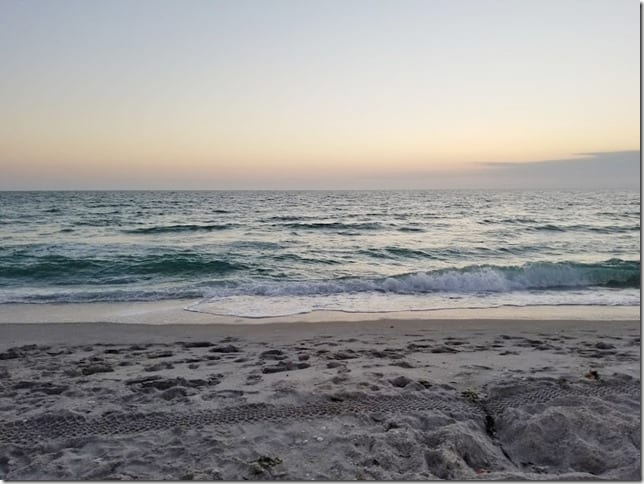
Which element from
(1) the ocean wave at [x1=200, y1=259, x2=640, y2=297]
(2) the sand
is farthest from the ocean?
(2) the sand

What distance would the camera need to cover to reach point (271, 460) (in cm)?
329

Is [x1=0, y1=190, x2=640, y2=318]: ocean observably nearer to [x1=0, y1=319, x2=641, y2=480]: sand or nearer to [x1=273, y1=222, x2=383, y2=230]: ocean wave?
[x1=273, y1=222, x2=383, y2=230]: ocean wave

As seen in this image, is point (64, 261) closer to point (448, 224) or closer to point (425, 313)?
point (425, 313)

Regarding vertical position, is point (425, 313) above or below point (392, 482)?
below

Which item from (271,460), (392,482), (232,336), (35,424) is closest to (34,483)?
(35,424)

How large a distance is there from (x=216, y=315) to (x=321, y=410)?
5473mm

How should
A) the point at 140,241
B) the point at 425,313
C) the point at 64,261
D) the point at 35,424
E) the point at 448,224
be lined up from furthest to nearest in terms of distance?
the point at 448,224 < the point at 140,241 < the point at 64,261 < the point at 425,313 < the point at 35,424

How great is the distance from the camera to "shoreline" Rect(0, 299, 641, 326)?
8.73 meters

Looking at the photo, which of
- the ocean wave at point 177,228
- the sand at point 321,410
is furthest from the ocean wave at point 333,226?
the sand at point 321,410

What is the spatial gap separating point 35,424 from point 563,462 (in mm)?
4085

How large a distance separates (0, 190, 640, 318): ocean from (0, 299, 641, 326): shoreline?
42cm

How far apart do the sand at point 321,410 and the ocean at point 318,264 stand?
371cm

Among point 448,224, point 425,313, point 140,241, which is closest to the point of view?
point 425,313

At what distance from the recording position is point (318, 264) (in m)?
16.5
